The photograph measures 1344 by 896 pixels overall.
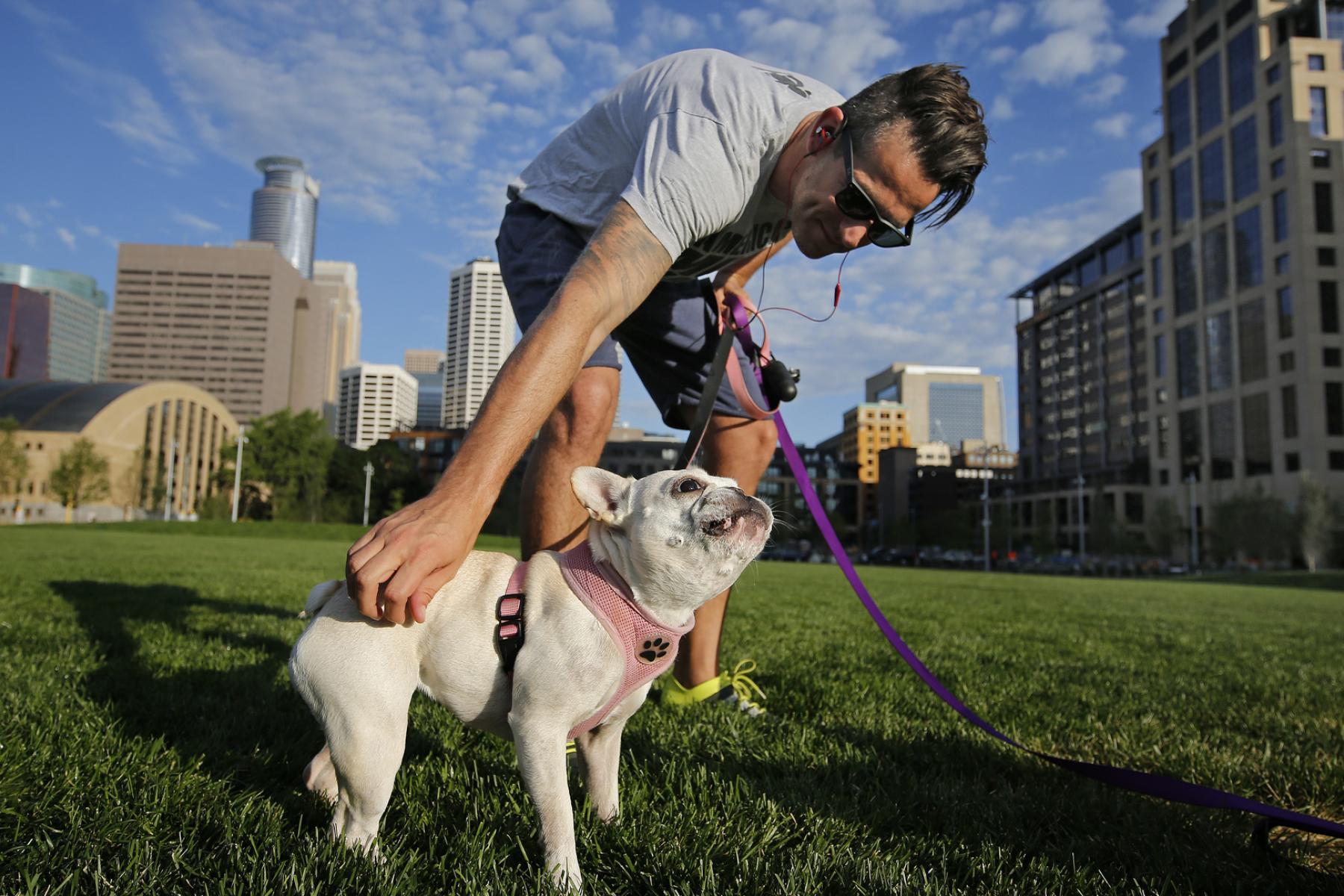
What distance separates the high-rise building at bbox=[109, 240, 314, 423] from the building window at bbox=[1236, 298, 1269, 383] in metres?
166

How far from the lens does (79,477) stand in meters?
61.7

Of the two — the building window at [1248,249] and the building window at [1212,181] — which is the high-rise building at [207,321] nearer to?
the building window at [1212,181]

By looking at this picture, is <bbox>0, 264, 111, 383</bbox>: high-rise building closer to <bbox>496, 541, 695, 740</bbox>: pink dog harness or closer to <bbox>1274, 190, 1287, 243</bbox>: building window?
<bbox>496, 541, 695, 740</bbox>: pink dog harness

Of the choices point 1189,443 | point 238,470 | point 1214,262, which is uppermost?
point 1214,262

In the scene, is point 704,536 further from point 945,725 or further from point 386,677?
point 945,725

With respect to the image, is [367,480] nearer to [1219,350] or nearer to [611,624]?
[611,624]

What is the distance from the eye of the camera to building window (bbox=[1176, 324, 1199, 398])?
75688 mm

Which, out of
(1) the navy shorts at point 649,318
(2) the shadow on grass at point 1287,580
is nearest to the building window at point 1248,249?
(2) the shadow on grass at point 1287,580

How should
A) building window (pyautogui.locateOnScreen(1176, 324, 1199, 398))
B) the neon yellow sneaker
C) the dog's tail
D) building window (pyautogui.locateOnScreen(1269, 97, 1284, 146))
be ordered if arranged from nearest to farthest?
the dog's tail
the neon yellow sneaker
building window (pyautogui.locateOnScreen(1269, 97, 1284, 146))
building window (pyautogui.locateOnScreen(1176, 324, 1199, 398))

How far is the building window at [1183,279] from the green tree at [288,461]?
8427 centimetres

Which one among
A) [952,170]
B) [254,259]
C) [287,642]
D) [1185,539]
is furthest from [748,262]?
[254,259]

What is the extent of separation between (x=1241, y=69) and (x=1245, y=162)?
10027mm

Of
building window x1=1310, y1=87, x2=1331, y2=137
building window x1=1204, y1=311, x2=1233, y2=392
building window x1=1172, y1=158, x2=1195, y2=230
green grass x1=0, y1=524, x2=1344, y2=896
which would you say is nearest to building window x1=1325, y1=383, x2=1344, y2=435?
building window x1=1204, y1=311, x2=1233, y2=392

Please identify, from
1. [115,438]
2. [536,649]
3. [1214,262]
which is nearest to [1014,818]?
[536,649]
